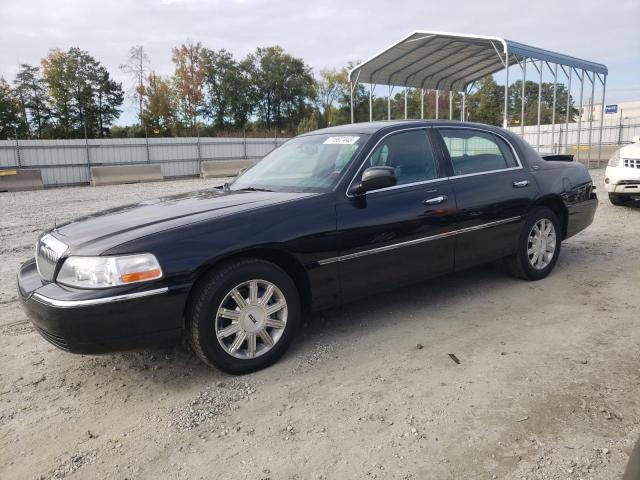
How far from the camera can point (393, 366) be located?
3.39 meters

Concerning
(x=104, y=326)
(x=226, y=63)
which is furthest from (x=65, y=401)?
(x=226, y=63)

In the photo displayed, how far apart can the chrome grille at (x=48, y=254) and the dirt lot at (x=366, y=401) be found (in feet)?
2.48

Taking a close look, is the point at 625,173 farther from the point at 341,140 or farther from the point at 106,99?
the point at 106,99

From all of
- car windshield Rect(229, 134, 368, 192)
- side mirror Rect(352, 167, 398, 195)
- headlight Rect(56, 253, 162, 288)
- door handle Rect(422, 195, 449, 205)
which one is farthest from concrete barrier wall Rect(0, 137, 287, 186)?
headlight Rect(56, 253, 162, 288)

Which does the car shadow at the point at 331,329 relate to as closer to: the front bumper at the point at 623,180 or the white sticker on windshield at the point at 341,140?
the white sticker on windshield at the point at 341,140

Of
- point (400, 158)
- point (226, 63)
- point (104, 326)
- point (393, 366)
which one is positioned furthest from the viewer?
point (226, 63)

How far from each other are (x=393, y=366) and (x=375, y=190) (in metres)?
1.30

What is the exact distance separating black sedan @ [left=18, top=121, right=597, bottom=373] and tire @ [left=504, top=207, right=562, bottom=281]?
0.7 inches

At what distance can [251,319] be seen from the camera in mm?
3285

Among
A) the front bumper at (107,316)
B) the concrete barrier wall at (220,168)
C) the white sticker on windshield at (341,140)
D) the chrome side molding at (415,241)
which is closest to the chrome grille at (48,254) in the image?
the front bumper at (107,316)

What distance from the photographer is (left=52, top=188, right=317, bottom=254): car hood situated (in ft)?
9.98

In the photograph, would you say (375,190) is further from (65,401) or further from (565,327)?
(65,401)

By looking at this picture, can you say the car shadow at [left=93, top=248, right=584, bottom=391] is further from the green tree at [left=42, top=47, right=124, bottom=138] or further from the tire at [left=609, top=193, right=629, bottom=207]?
the green tree at [left=42, top=47, right=124, bottom=138]

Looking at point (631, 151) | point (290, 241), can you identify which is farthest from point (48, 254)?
point (631, 151)
